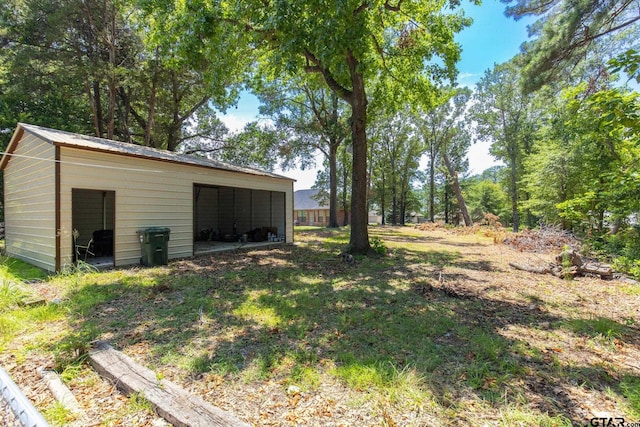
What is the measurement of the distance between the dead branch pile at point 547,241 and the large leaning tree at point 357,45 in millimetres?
5963

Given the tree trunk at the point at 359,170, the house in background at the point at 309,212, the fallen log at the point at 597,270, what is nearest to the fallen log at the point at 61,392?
the tree trunk at the point at 359,170

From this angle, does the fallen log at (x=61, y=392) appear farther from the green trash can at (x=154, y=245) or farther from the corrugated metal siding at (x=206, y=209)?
the corrugated metal siding at (x=206, y=209)

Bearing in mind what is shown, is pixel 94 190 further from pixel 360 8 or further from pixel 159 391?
pixel 360 8

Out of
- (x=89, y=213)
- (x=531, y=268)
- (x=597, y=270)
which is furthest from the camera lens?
(x=89, y=213)

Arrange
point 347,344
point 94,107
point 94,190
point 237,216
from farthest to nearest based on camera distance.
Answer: point 237,216
point 94,107
point 94,190
point 347,344

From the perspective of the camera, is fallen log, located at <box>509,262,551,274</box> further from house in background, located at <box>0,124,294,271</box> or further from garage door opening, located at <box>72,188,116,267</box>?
garage door opening, located at <box>72,188,116,267</box>

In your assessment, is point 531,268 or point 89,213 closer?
point 531,268

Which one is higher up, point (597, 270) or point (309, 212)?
point (309, 212)

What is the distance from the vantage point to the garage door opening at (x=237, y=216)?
12.5 m

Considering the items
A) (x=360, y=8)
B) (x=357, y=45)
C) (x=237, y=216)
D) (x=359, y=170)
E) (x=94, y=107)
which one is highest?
(x=94, y=107)

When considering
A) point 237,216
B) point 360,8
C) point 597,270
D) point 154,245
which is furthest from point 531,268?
point 237,216

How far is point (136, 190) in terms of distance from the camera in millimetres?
7355

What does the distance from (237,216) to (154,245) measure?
730 centimetres

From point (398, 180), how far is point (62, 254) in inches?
1233
